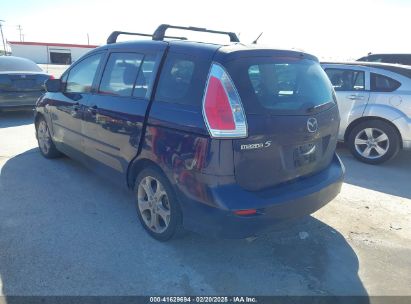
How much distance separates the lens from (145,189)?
3.21 meters

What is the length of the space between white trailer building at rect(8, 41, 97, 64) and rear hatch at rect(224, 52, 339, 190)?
57.4 m

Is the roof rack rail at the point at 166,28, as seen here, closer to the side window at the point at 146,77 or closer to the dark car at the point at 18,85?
the side window at the point at 146,77

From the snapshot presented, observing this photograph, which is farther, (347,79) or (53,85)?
(347,79)

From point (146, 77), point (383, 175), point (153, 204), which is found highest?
point (146, 77)

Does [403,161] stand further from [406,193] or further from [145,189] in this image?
[145,189]

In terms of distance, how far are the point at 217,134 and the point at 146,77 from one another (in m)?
1.09

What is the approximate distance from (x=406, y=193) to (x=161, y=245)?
3359 millimetres

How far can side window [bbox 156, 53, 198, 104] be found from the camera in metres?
2.62

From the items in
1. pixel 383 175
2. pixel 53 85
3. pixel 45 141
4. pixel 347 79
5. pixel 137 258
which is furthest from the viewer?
pixel 347 79

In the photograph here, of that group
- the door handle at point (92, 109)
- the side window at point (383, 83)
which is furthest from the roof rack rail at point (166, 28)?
the side window at point (383, 83)

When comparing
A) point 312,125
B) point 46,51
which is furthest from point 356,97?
point 46,51

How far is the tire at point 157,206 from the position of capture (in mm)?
2875

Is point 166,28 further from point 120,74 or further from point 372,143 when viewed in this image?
point 372,143

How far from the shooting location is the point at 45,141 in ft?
17.2
